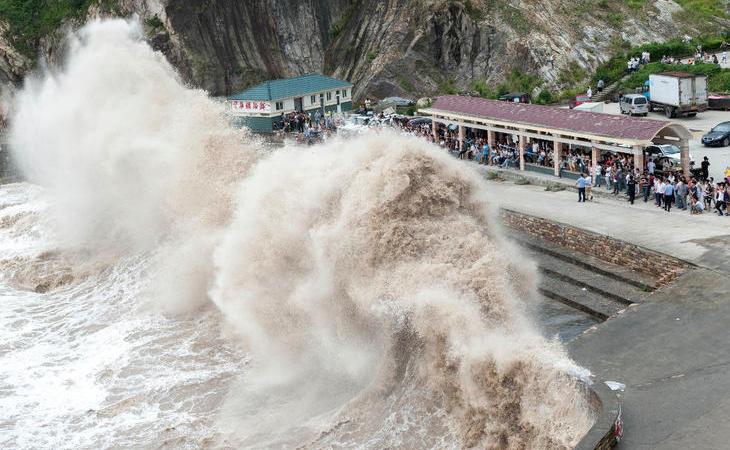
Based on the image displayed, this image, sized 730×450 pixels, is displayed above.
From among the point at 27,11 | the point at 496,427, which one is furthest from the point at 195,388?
the point at 27,11

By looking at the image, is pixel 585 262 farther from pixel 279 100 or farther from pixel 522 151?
pixel 279 100

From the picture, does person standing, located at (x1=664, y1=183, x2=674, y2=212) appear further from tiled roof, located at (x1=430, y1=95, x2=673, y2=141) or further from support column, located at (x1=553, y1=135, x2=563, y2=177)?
support column, located at (x1=553, y1=135, x2=563, y2=177)

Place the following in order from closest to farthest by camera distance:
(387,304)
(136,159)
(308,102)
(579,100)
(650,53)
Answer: (387,304) → (136,159) → (579,100) → (308,102) → (650,53)

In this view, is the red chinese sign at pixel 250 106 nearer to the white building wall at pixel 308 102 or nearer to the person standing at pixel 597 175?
the white building wall at pixel 308 102

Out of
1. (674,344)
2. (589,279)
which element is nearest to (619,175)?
(589,279)

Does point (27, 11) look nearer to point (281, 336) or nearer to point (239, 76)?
point (239, 76)

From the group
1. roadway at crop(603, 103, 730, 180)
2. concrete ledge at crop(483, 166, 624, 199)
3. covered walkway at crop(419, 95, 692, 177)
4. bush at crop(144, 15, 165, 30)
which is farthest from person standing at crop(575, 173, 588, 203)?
bush at crop(144, 15, 165, 30)
